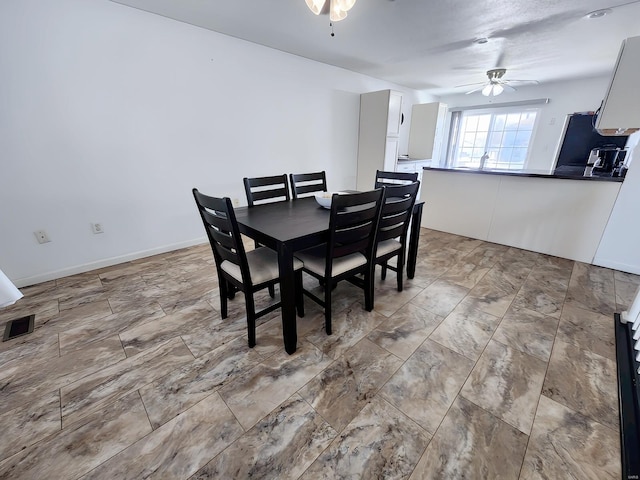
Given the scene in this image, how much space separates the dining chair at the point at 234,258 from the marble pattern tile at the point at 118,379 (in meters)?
0.40

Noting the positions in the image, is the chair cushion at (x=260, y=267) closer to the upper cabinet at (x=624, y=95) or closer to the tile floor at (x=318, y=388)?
the tile floor at (x=318, y=388)

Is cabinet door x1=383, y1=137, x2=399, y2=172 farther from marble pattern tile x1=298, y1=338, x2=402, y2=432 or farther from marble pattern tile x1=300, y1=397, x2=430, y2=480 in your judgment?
marble pattern tile x1=300, y1=397, x2=430, y2=480

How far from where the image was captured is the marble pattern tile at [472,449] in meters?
0.98

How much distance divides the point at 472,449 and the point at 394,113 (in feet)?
14.2

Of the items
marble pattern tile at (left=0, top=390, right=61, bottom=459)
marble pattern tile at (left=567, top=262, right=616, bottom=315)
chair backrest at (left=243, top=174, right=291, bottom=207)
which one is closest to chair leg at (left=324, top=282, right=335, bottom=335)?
chair backrest at (left=243, top=174, right=291, bottom=207)

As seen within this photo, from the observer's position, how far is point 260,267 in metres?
1.57

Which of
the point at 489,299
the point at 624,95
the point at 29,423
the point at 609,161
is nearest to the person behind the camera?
the point at 29,423

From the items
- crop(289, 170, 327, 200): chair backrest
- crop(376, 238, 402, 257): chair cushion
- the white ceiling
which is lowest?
crop(376, 238, 402, 257): chair cushion

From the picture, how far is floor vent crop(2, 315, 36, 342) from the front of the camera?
5.50 ft

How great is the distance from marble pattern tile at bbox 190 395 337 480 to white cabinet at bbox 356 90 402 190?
13.1 ft

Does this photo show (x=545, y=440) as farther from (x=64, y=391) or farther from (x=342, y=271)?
(x=64, y=391)

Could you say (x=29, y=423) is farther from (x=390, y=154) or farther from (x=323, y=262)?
(x=390, y=154)

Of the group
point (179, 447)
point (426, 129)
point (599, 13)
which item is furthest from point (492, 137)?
point (179, 447)

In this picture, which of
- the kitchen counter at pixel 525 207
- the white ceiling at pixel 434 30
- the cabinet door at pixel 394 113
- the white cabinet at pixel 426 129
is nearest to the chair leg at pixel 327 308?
the white ceiling at pixel 434 30
